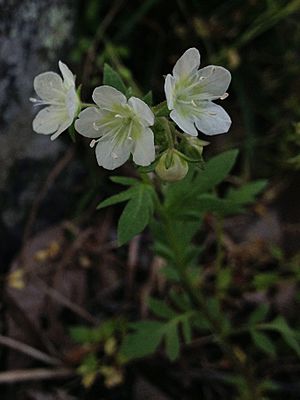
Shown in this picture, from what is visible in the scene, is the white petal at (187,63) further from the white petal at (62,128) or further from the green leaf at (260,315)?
the green leaf at (260,315)

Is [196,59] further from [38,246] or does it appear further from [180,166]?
[38,246]

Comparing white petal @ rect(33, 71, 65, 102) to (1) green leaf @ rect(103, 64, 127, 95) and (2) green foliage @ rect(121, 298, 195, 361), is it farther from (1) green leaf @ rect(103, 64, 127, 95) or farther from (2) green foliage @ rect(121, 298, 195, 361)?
(2) green foliage @ rect(121, 298, 195, 361)

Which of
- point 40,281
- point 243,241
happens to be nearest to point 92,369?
point 40,281

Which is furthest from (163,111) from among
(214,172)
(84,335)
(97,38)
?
(97,38)

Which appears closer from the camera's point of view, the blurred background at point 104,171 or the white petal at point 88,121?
the white petal at point 88,121

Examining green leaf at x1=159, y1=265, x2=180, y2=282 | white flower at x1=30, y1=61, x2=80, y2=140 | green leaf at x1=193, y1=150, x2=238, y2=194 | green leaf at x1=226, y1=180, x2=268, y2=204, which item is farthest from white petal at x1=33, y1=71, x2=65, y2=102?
green leaf at x1=159, y1=265, x2=180, y2=282

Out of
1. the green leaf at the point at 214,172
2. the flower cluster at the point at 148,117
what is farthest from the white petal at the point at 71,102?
the green leaf at the point at 214,172

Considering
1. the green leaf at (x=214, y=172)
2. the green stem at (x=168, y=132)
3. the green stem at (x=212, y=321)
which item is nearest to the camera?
the green stem at (x=168, y=132)
